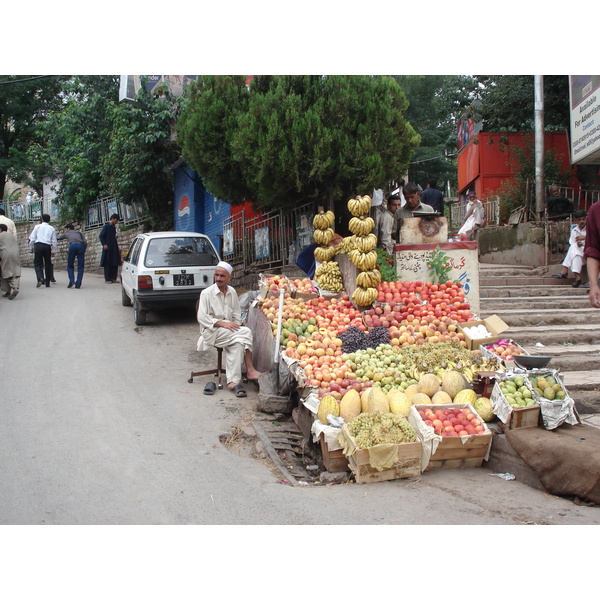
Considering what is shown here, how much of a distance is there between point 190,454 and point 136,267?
594 cm

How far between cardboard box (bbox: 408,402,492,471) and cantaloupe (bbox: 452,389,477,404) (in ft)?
1.23

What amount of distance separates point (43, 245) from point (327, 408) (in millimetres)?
11246

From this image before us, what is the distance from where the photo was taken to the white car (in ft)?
33.1

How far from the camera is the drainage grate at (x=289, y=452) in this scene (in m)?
5.20

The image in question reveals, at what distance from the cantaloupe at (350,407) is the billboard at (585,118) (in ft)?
32.1

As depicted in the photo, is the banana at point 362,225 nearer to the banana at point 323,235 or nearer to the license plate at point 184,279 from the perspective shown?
the banana at point 323,235

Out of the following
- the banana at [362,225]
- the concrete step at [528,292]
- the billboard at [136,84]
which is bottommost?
the concrete step at [528,292]

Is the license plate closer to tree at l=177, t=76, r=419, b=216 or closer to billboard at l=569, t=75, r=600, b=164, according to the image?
tree at l=177, t=76, r=419, b=216

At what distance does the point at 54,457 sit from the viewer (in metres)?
5.07

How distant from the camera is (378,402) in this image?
17.8 ft

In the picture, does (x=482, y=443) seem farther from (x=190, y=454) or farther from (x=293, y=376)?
(x=190, y=454)

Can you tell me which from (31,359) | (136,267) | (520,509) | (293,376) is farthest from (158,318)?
(520,509)

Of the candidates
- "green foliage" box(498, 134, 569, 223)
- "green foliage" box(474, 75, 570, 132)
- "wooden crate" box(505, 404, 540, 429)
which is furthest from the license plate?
"green foliage" box(474, 75, 570, 132)

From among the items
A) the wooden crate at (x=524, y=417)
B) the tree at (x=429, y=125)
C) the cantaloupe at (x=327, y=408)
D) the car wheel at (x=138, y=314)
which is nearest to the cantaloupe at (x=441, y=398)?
the wooden crate at (x=524, y=417)
